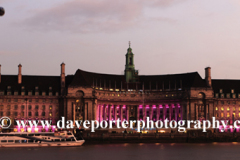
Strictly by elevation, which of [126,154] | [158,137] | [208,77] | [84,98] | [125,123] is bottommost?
[126,154]

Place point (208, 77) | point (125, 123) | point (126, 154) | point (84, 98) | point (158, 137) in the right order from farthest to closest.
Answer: point (208, 77) → point (125, 123) → point (84, 98) → point (158, 137) → point (126, 154)

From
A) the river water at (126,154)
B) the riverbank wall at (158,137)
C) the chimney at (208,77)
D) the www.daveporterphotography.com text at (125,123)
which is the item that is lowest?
the river water at (126,154)

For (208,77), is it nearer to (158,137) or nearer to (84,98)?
(84,98)

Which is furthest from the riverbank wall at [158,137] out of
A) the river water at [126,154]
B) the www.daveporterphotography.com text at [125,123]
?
the river water at [126,154]

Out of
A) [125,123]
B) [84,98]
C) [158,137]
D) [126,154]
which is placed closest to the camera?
[126,154]

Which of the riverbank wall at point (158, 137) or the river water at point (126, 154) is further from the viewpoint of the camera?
the riverbank wall at point (158, 137)

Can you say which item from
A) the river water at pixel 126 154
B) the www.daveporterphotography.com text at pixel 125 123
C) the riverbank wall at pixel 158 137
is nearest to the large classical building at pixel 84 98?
the www.daveporterphotography.com text at pixel 125 123

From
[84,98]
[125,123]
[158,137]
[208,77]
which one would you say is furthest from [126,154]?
[208,77]

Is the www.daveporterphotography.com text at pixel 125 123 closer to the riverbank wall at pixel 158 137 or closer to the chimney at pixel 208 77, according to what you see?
the chimney at pixel 208 77

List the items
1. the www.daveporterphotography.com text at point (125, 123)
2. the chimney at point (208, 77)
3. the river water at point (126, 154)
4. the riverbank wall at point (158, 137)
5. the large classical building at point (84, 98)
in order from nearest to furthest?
the river water at point (126, 154) < the riverbank wall at point (158, 137) < the www.daveporterphotography.com text at point (125, 123) < the large classical building at point (84, 98) < the chimney at point (208, 77)

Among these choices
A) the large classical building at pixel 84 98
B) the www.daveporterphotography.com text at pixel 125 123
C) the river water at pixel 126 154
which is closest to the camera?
the river water at pixel 126 154

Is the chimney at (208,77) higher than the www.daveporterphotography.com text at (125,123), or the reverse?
the chimney at (208,77)

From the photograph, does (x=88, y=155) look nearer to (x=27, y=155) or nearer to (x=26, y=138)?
(x=27, y=155)

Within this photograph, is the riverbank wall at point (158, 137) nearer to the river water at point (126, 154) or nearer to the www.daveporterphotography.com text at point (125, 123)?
the www.daveporterphotography.com text at point (125, 123)
